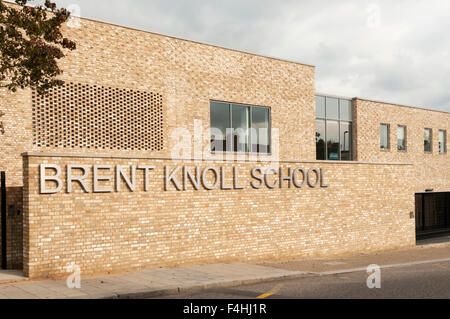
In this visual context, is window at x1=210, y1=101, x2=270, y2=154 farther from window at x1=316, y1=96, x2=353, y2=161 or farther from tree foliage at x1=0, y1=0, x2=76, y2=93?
tree foliage at x1=0, y1=0, x2=76, y2=93

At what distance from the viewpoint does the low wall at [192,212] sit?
1118cm

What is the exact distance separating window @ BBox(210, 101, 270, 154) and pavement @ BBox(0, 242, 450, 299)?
591cm

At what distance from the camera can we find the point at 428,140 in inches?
1200

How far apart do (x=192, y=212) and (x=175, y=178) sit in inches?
48.4

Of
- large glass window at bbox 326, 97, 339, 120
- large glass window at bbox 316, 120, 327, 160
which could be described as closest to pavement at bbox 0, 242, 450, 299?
large glass window at bbox 316, 120, 327, 160

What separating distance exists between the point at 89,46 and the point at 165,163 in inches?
224

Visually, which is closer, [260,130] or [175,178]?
[175,178]

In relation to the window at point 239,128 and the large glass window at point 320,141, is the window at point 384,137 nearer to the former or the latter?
the large glass window at point 320,141

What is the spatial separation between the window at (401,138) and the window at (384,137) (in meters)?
1.06

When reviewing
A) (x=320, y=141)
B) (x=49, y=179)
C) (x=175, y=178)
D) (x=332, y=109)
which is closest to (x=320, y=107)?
(x=332, y=109)

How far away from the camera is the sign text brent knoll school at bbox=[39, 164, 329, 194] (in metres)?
11.3

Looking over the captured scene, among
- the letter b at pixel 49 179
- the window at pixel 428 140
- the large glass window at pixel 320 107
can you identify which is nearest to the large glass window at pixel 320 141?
the large glass window at pixel 320 107

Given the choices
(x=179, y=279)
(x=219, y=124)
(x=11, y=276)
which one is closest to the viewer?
(x=11, y=276)

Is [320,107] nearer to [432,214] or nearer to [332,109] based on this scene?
[332,109]
